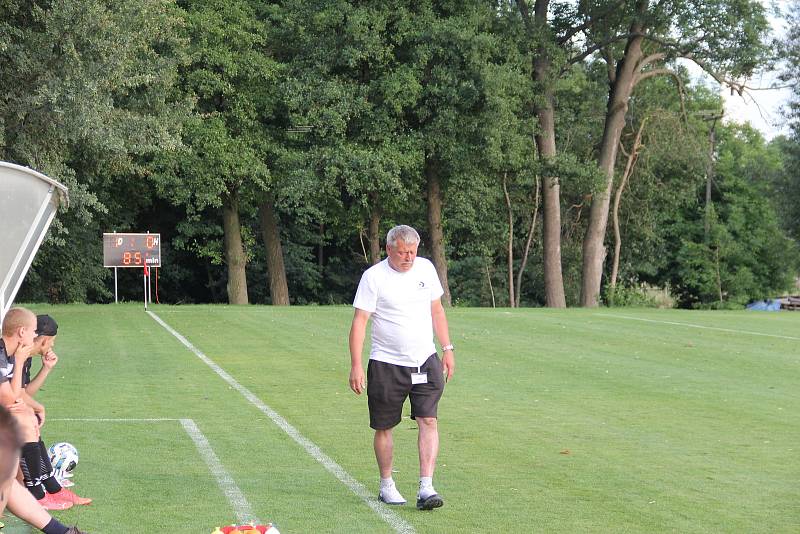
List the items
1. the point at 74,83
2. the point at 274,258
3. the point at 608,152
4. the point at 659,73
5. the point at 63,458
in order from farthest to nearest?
1. the point at 274,258
2. the point at 659,73
3. the point at 608,152
4. the point at 74,83
5. the point at 63,458

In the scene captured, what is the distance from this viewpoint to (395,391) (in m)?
8.18

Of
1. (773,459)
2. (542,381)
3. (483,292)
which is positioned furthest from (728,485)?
(483,292)

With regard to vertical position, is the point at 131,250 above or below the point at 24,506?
above

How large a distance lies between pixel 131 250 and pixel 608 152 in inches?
772

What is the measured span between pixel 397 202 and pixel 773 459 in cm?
3807

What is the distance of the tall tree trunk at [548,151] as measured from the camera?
46844 millimetres

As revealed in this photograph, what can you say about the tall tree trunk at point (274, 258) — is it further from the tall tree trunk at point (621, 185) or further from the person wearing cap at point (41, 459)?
the person wearing cap at point (41, 459)

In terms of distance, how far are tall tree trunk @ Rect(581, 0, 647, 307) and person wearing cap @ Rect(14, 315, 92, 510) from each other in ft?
133

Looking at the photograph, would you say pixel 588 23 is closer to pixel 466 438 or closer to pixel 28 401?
pixel 466 438

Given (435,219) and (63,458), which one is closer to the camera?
(63,458)

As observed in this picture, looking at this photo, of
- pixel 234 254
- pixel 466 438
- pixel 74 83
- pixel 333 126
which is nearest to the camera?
pixel 466 438

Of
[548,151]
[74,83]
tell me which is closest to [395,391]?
[74,83]

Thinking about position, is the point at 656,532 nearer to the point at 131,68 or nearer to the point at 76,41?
the point at 76,41

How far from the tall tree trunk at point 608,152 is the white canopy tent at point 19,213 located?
40.7 meters
